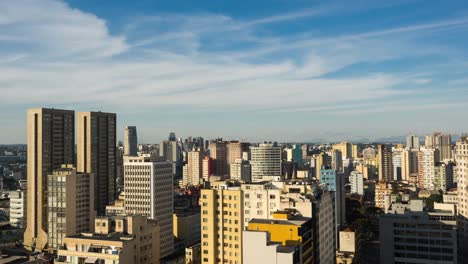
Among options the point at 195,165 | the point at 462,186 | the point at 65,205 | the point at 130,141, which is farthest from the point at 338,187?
the point at 130,141

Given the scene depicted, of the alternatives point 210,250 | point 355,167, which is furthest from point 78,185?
point 355,167

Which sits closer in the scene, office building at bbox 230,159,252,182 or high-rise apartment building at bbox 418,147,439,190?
high-rise apartment building at bbox 418,147,439,190

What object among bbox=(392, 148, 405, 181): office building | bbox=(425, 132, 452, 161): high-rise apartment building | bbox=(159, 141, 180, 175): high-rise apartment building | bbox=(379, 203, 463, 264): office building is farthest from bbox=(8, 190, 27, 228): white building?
bbox=(425, 132, 452, 161): high-rise apartment building

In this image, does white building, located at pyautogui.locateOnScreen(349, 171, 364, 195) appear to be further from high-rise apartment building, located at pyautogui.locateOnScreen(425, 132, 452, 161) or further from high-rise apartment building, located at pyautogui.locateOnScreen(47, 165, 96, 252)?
high-rise apartment building, located at pyautogui.locateOnScreen(47, 165, 96, 252)

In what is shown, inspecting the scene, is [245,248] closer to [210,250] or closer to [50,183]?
[210,250]

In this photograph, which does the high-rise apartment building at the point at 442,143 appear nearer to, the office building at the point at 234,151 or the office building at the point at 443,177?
the office building at the point at 443,177
